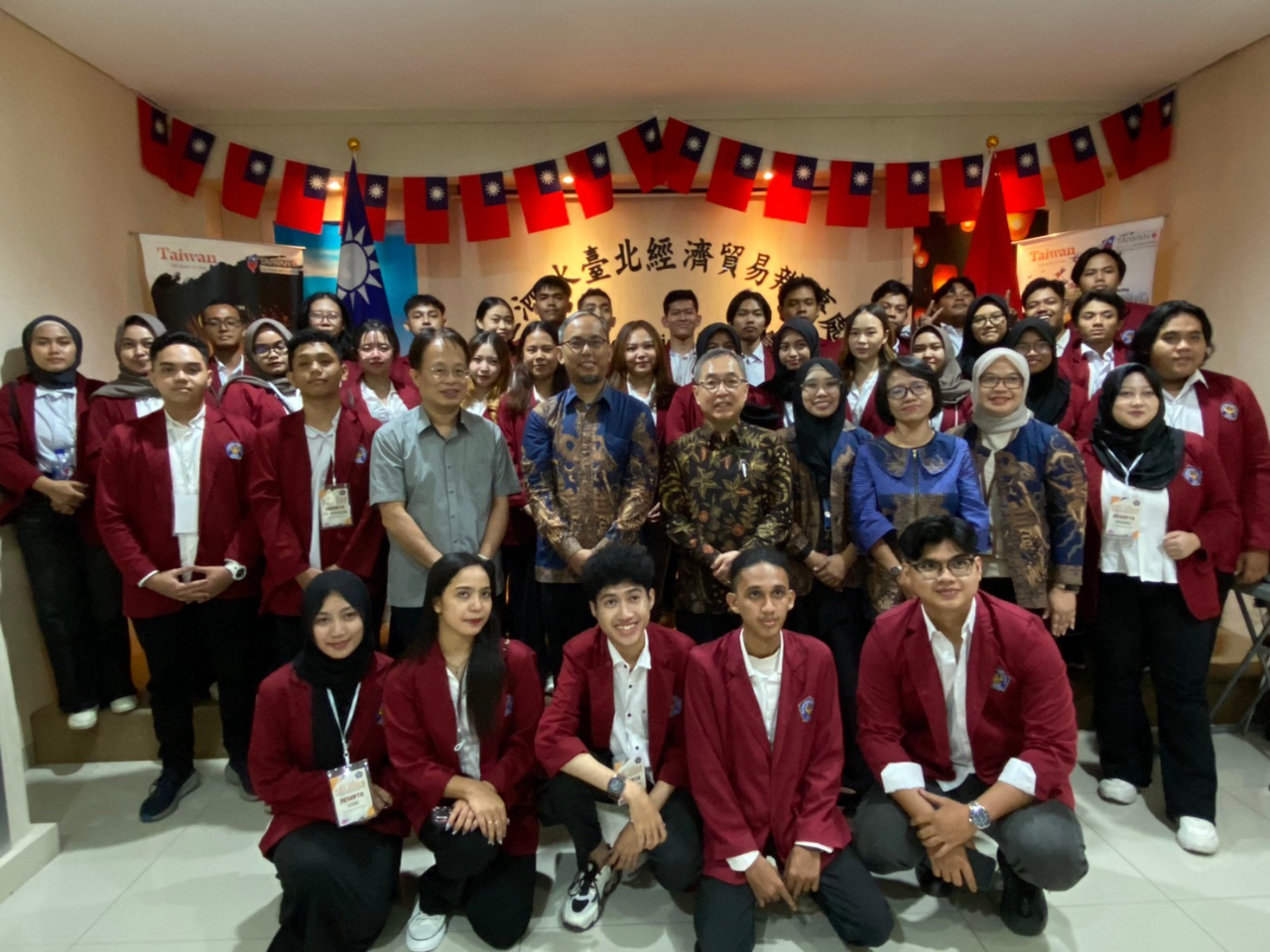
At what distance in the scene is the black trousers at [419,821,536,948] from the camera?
204 centimetres

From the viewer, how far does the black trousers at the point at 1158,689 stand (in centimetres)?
246

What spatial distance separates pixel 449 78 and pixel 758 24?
69.4 inches

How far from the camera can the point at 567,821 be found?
2229mm

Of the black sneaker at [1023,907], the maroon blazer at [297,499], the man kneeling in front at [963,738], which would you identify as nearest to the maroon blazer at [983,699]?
the man kneeling in front at [963,738]

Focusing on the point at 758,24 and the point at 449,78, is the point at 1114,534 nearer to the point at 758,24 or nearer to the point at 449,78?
the point at 758,24

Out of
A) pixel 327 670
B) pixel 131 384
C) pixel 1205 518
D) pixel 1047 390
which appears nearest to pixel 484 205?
pixel 131 384

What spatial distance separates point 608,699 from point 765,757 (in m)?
0.47

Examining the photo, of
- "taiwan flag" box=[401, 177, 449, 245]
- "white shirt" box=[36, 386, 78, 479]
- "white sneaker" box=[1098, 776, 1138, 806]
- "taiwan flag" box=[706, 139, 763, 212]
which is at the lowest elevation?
"white sneaker" box=[1098, 776, 1138, 806]

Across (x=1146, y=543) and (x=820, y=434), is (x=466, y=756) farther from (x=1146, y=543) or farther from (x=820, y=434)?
(x=1146, y=543)

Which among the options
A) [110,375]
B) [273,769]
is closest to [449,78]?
[110,375]

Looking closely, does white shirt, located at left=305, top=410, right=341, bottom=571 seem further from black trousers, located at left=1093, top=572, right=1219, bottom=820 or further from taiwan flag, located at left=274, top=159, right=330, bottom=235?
taiwan flag, located at left=274, top=159, right=330, bottom=235

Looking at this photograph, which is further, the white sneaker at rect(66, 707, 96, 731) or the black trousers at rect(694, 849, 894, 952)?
the white sneaker at rect(66, 707, 96, 731)

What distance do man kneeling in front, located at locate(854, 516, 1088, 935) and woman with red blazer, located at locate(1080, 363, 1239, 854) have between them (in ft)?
2.28

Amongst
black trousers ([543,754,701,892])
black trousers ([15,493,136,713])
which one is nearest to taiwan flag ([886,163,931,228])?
black trousers ([543,754,701,892])
